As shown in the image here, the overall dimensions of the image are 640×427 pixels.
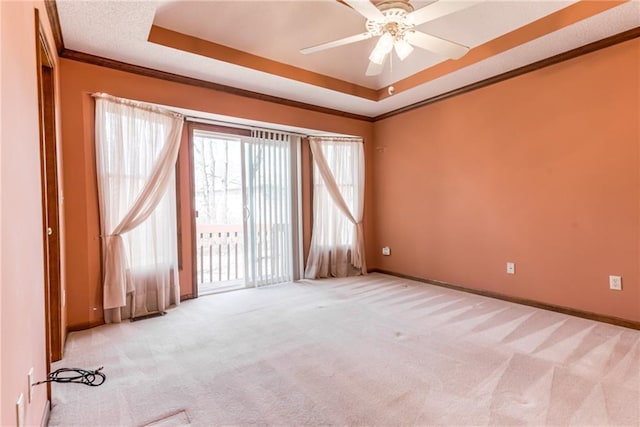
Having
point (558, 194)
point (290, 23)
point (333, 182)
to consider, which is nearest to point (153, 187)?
point (290, 23)

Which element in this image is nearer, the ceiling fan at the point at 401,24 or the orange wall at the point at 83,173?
the ceiling fan at the point at 401,24

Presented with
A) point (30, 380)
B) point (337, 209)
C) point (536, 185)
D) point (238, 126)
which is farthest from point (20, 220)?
point (536, 185)

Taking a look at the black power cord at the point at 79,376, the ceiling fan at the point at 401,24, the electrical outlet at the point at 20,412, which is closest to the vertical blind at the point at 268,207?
the ceiling fan at the point at 401,24

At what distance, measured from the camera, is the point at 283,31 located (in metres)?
3.17

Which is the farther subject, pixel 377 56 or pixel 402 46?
pixel 377 56

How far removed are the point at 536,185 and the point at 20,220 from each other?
4.16 meters

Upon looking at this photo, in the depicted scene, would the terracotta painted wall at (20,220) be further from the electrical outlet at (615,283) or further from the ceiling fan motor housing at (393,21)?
the electrical outlet at (615,283)

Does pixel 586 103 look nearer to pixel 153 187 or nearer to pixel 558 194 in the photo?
pixel 558 194

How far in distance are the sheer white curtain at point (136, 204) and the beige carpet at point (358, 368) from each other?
330 mm

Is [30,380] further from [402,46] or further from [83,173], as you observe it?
[402,46]

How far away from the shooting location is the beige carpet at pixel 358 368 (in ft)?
5.77

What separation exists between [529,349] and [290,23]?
3481mm

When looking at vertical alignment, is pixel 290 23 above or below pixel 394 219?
above

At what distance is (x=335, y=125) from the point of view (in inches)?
194
